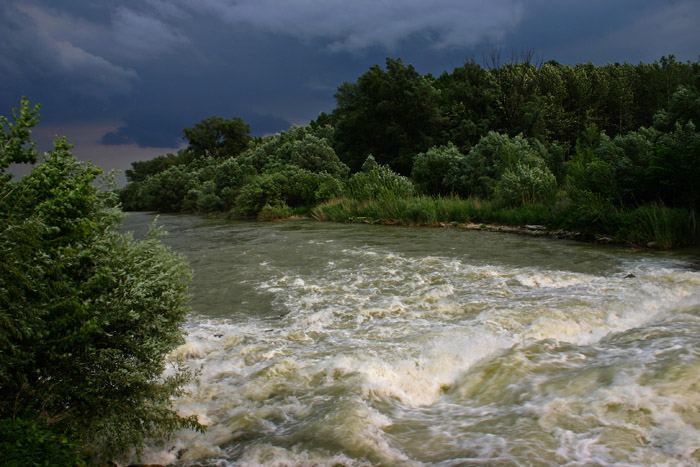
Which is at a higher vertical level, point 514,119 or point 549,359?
point 514,119

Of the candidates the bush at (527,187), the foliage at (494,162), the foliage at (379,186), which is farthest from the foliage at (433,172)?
the bush at (527,187)

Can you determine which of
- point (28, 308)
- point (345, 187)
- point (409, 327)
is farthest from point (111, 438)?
point (345, 187)

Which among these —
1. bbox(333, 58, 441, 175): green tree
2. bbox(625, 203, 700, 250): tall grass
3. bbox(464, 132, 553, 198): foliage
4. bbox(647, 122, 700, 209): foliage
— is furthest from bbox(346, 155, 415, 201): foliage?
bbox(333, 58, 441, 175): green tree

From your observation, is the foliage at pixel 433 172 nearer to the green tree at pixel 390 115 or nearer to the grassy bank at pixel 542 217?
the grassy bank at pixel 542 217

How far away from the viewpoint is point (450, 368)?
4.55 meters

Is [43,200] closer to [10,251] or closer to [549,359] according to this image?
[10,251]

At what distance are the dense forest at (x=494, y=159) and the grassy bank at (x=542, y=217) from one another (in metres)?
0.05

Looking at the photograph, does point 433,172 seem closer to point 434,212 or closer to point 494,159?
point 494,159

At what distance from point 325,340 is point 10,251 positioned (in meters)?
3.65

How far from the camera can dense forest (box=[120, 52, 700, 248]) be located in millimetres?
13062

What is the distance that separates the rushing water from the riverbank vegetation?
19.3 inches

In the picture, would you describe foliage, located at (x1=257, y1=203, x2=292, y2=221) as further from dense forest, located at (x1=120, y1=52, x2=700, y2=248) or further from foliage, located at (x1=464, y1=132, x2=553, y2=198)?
foliage, located at (x1=464, y1=132, x2=553, y2=198)

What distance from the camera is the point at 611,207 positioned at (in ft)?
42.6

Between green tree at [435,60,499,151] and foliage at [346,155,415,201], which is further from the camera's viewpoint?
green tree at [435,60,499,151]
